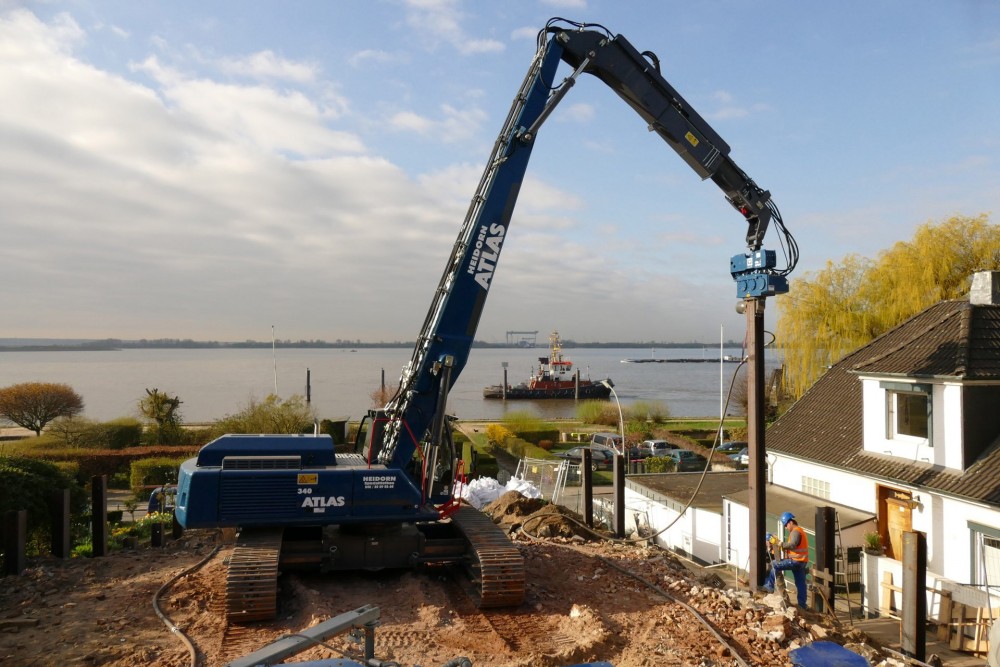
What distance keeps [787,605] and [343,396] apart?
239ft

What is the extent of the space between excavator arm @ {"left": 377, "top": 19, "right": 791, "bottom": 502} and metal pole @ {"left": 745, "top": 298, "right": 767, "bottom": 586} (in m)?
0.95

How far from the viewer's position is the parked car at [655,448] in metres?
34.0

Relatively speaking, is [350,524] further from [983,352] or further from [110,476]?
[110,476]

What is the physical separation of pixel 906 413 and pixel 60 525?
17214 mm

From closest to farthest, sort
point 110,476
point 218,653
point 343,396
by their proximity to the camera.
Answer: point 218,653 < point 110,476 < point 343,396

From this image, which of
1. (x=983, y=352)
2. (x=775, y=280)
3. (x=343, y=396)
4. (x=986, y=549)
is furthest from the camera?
(x=343, y=396)

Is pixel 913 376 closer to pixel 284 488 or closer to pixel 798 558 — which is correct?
pixel 798 558

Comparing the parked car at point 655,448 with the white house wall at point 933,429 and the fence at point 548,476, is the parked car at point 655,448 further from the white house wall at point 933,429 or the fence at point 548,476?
the white house wall at point 933,429

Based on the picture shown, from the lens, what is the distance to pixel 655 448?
34.3 metres

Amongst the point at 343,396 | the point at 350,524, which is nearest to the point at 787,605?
the point at 350,524

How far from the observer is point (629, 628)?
7.90 metres

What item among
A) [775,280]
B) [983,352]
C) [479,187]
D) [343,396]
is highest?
[479,187]

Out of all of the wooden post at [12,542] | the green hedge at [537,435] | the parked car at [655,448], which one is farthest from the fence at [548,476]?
the green hedge at [537,435]

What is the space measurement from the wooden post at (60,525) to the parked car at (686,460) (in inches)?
985
